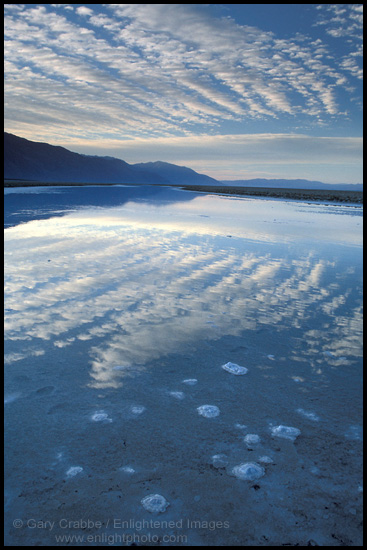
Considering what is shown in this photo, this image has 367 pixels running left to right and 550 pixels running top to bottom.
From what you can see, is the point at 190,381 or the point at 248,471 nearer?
the point at 248,471

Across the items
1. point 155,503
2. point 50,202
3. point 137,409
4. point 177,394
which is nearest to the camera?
point 155,503

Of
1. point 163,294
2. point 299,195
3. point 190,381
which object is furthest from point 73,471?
point 299,195

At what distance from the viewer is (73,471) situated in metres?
2.51

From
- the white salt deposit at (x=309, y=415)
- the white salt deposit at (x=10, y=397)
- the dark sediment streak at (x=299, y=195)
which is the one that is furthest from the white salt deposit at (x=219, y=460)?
the dark sediment streak at (x=299, y=195)

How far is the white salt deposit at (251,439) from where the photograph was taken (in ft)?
9.40

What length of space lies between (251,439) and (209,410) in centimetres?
49

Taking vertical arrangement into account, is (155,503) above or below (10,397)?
below

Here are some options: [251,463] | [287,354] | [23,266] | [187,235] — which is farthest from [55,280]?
[187,235]

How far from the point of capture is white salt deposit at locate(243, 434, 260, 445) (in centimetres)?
287

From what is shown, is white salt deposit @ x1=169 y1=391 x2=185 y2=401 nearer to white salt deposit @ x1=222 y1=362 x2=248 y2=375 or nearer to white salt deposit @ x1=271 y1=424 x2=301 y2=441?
white salt deposit @ x1=222 y1=362 x2=248 y2=375

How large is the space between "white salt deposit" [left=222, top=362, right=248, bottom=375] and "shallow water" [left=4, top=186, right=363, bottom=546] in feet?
0.24

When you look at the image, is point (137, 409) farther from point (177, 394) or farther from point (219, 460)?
point (219, 460)

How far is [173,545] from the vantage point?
6.68 ft

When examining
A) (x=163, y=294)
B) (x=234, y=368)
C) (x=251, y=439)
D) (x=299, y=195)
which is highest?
(x=299, y=195)
